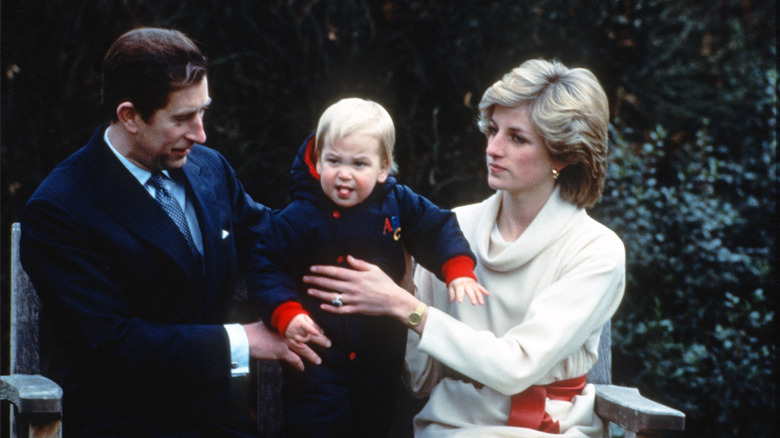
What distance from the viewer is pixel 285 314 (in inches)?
113

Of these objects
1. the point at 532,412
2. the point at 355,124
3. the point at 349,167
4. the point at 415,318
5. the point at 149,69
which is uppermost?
the point at 149,69

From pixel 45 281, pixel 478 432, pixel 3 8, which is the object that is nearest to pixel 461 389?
pixel 478 432

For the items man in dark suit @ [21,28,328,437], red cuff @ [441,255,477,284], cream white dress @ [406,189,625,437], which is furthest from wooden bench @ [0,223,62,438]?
red cuff @ [441,255,477,284]

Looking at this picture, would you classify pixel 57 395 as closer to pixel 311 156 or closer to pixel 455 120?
pixel 311 156

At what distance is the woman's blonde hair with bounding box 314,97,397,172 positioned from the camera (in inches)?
115

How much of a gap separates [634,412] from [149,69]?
1.88 meters

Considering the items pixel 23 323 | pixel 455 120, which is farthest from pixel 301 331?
pixel 455 120

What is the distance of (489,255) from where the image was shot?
3312 millimetres

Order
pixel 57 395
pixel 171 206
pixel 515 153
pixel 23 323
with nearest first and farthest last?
pixel 57 395, pixel 171 206, pixel 515 153, pixel 23 323

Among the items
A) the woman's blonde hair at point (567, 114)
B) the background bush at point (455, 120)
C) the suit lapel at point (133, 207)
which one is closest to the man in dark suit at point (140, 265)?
the suit lapel at point (133, 207)

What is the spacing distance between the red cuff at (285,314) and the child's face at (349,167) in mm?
353

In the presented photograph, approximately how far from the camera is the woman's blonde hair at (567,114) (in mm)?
3186

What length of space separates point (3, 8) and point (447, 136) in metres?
2.25

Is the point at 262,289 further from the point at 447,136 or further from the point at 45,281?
the point at 447,136
